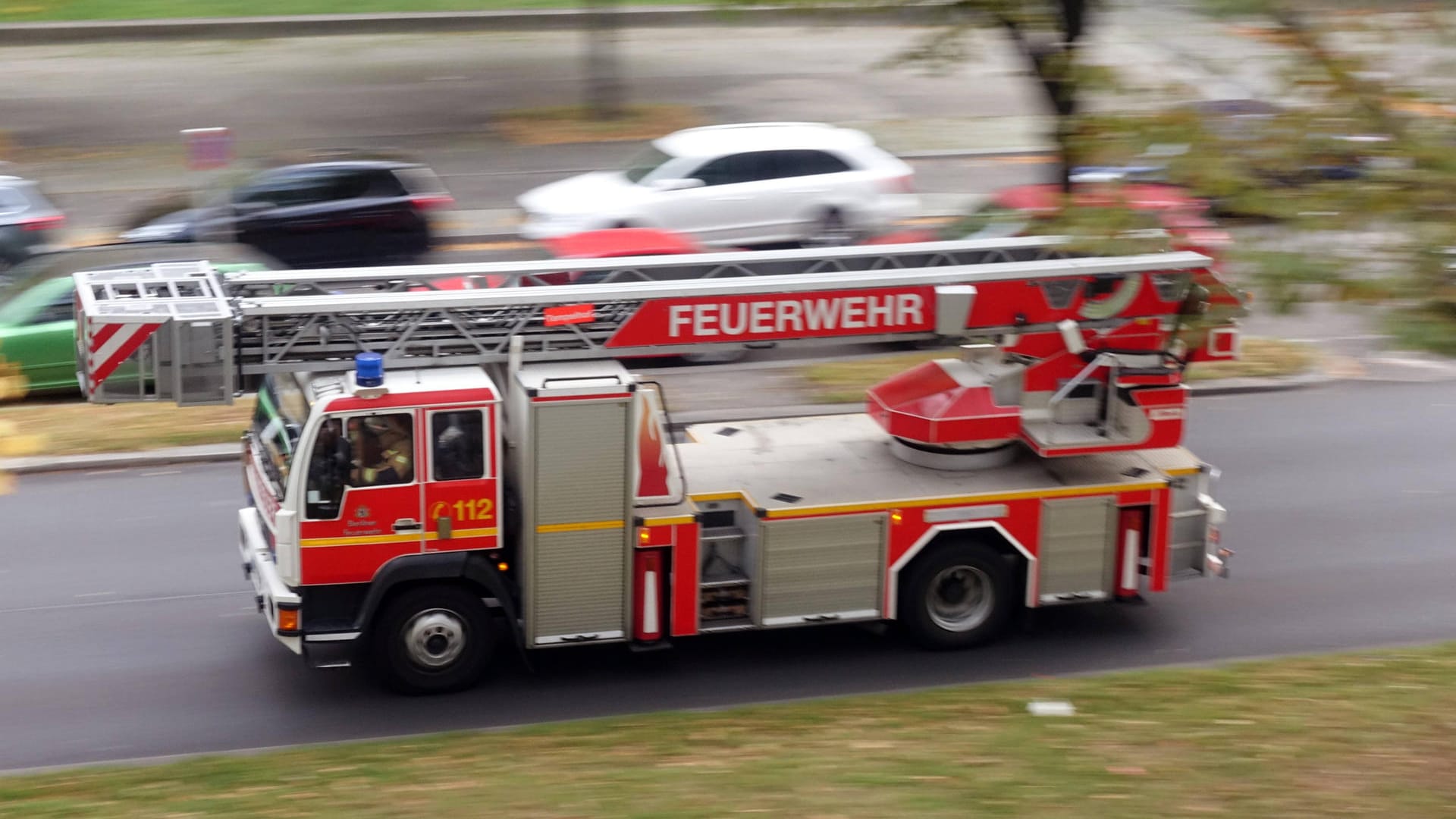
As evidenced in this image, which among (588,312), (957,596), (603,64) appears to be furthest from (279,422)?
(603,64)

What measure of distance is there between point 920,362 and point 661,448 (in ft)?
25.9

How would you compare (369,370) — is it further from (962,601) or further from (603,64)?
(603,64)

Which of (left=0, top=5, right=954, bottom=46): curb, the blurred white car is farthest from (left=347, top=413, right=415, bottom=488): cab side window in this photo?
(left=0, top=5, right=954, bottom=46): curb

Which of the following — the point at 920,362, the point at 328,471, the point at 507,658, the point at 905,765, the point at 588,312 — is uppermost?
the point at 588,312

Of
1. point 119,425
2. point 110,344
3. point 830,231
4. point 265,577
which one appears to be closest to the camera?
point 110,344

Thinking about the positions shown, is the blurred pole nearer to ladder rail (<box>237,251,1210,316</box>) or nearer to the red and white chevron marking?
ladder rail (<box>237,251,1210,316</box>)

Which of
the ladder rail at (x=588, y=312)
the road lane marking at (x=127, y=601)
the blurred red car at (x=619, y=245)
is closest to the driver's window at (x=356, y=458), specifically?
the ladder rail at (x=588, y=312)

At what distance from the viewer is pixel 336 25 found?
3466cm

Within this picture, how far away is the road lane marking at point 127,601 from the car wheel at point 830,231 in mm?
11251

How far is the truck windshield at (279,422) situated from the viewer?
9.45 meters

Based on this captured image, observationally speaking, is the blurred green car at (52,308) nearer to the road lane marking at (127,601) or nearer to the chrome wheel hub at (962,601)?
the road lane marking at (127,601)

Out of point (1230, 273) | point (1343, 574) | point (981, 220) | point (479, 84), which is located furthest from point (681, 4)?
point (1230, 273)

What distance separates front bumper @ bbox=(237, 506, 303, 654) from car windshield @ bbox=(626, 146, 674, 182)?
11396 mm

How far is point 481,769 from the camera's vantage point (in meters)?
8.52
